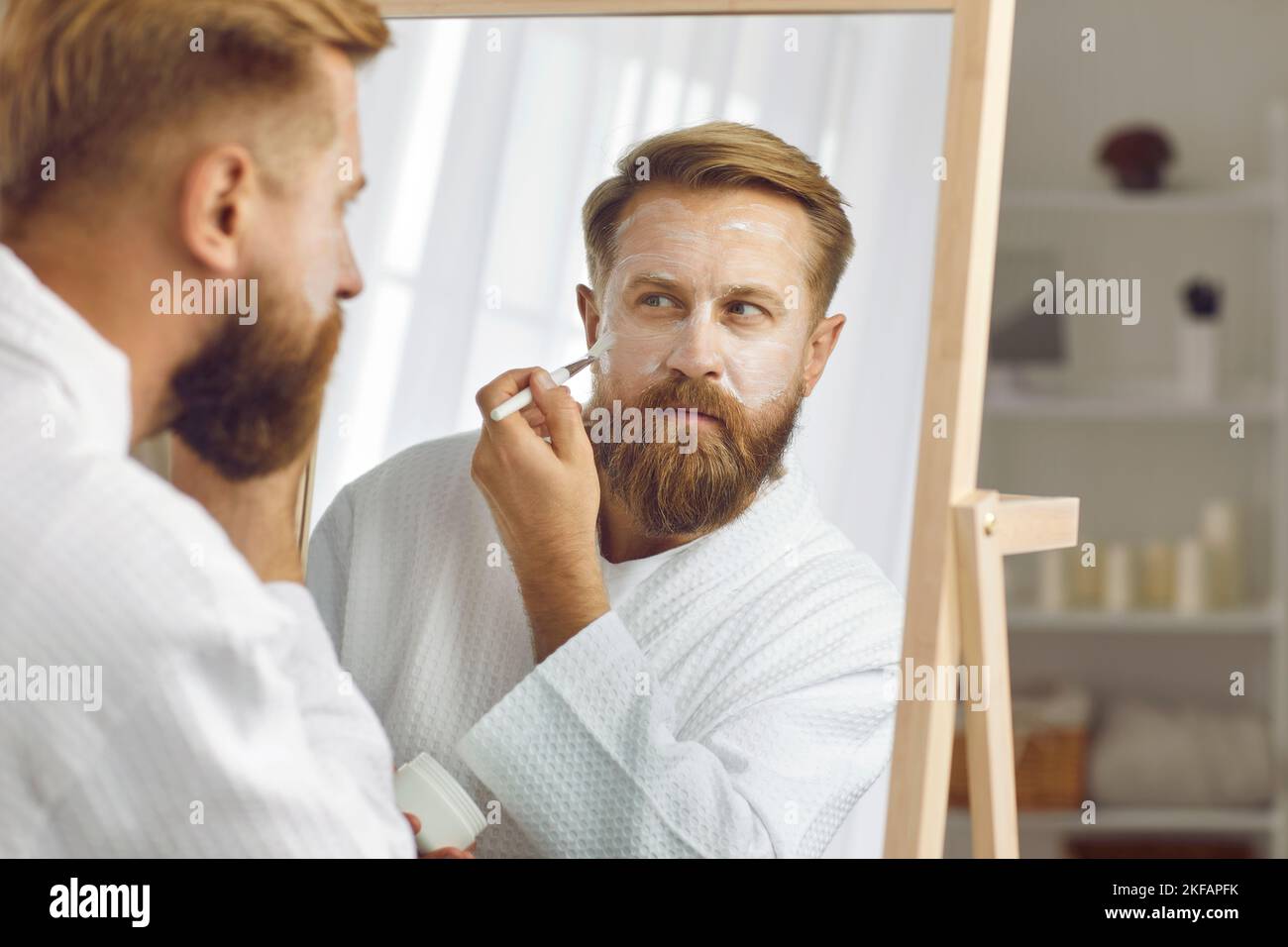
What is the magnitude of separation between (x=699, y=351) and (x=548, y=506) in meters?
0.15

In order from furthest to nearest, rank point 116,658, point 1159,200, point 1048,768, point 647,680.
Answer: point 1159,200
point 1048,768
point 647,680
point 116,658

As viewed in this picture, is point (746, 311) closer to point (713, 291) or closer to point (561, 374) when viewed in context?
point (713, 291)

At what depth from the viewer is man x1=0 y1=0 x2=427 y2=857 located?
775 mm

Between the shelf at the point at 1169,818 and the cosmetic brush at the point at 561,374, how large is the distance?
139 centimetres

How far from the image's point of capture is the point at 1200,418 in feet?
6.99

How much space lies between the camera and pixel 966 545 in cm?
84

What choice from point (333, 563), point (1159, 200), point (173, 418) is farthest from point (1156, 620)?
point (173, 418)

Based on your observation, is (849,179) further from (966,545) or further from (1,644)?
(1,644)

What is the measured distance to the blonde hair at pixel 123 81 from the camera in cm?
82

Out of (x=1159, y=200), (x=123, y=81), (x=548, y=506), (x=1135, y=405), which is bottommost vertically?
(x=548, y=506)

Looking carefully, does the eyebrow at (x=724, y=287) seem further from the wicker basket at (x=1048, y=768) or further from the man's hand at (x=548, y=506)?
the wicker basket at (x=1048, y=768)

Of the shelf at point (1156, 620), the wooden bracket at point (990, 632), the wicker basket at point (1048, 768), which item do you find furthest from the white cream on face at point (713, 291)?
the shelf at point (1156, 620)

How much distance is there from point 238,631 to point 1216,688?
6.15 ft
